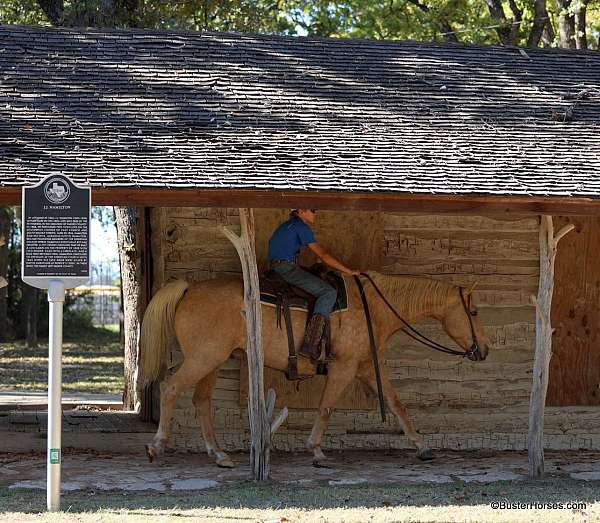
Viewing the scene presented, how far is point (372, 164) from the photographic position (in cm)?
974

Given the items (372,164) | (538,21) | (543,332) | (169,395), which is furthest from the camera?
(538,21)

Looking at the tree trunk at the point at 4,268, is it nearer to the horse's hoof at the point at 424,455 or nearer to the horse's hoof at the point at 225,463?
the horse's hoof at the point at 225,463

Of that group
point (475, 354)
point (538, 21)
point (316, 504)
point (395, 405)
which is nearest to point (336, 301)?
point (395, 405)

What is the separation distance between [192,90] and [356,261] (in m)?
2.62

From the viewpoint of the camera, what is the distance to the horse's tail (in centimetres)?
1052

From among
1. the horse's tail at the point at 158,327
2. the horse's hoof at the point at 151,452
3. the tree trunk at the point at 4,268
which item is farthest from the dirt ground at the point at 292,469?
the tree trunk at the point at 4,268

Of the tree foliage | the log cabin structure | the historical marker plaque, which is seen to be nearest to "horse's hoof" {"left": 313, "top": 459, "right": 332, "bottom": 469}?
the log cabin structure

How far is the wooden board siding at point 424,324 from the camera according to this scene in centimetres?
1162

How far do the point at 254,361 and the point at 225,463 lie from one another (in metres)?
1.28

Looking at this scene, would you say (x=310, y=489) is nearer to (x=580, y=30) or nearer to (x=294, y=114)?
(x=294, y=114)

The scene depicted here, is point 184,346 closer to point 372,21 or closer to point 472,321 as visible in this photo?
point 472,321

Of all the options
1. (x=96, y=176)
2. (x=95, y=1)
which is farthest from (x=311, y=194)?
(x=95, y=1)

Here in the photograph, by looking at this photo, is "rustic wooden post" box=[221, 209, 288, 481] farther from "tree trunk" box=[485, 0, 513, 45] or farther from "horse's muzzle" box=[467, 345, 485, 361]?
"tree trunk" box=[485, 0, 513, 45]

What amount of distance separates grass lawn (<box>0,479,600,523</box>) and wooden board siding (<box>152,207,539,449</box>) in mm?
2202
